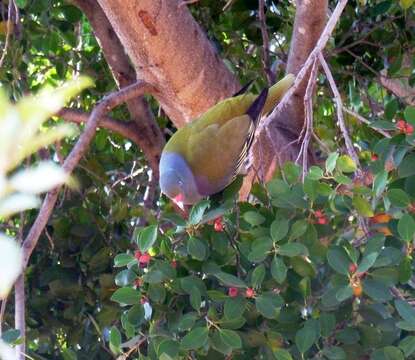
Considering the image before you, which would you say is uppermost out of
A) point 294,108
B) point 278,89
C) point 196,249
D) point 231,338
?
point 196,249

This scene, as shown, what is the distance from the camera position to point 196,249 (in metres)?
1.36

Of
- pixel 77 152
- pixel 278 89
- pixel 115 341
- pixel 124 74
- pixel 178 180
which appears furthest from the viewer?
pixel 124 74

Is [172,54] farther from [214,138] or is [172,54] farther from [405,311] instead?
[405,311]

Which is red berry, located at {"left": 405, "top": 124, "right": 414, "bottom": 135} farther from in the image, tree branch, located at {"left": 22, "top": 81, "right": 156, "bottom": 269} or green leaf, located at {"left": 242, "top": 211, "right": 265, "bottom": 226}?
tree branch, located at {"left": 22, "top": 81, "right": 156, "bottom": 269}

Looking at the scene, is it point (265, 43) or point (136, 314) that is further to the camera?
point (265, 43)

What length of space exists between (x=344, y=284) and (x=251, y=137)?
81cm

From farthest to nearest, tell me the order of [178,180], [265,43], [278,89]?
[265,43] < [278,89] < [178,180]

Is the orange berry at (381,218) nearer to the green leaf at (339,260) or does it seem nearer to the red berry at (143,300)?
the green leaf at (339,260)

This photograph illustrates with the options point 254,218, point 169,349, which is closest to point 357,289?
point 254,218

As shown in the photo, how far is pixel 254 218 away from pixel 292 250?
135mm

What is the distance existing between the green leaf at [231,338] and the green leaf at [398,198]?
0.37m

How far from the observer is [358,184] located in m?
1.43

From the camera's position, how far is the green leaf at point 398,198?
1.35m

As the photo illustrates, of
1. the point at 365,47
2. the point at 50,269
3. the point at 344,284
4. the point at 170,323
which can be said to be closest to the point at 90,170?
the point at 50,269
